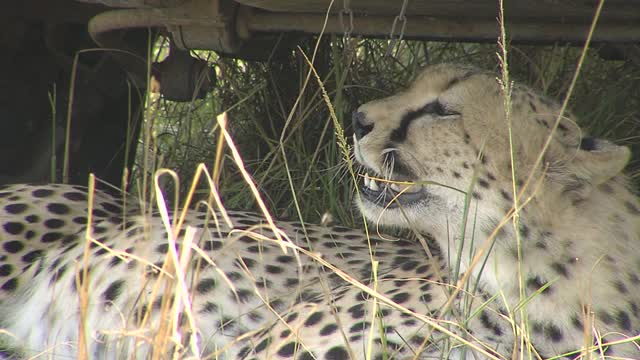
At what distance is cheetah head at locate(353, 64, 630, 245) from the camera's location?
162 cm

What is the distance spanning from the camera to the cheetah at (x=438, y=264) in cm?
156

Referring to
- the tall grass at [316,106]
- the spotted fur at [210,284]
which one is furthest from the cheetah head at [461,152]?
the tall grass at [316,106]

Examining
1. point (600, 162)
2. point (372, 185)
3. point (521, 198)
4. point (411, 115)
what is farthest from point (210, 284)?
point (600, 162)

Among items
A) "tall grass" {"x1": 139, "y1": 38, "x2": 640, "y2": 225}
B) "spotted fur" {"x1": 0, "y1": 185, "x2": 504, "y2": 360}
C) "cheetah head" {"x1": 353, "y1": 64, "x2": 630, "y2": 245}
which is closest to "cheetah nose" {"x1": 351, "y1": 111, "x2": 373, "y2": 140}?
"cheetah head" {"x1": 353, "y1": 64, "x2": 630, "y2": 245}

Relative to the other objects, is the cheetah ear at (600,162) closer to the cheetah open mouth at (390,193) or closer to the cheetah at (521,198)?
the cheetah at (521,198)

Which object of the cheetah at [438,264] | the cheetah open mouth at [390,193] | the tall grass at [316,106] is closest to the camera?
the cheetah at [438,264]

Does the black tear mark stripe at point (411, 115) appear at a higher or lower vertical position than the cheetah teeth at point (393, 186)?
higher

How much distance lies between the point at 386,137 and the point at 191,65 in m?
0.77

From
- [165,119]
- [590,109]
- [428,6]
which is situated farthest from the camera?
[165,119]

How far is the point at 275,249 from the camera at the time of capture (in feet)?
6.78

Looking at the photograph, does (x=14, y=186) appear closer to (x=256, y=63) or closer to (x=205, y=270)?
(x=205, y=270)

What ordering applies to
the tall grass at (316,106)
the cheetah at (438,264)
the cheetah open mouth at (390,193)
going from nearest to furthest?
the cheetah at (438,264) < the cheetah open mouth at (390,193) < the tall grass at (316,106)

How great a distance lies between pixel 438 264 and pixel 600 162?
41 centimetres

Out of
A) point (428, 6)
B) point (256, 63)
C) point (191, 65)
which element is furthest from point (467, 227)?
point (256, 63)
